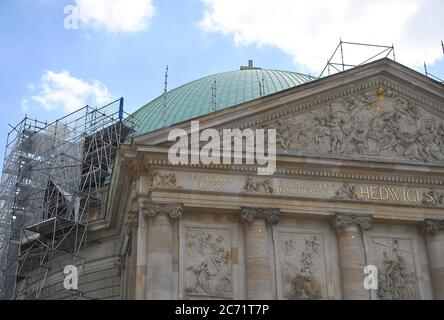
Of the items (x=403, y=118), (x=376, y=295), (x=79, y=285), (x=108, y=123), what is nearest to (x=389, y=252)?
(x=376, y=295)

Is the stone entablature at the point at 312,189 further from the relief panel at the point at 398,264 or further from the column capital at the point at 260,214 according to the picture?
the relief panel at the point at 398,264

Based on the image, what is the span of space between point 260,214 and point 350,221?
3.25m

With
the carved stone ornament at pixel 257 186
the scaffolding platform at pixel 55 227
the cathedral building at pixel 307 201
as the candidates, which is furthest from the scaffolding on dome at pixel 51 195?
the carved stone ornament at pixel 257 186

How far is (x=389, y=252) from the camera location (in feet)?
82.1

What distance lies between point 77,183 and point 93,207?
4.44 feet

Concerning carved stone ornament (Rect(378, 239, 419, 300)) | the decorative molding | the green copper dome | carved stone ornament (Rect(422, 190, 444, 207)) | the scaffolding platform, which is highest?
the green copper dome

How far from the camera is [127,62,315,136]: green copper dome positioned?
34.6 metres

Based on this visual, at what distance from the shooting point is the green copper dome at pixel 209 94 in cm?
3459

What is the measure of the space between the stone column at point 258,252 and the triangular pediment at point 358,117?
2604 millimetres

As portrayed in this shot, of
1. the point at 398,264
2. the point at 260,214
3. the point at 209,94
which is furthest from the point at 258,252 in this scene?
the point at 209,94

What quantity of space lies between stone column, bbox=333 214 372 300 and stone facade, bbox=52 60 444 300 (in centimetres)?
4

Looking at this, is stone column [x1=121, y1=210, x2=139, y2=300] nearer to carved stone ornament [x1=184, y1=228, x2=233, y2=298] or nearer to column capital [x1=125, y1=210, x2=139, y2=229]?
column capital [x1=125, y1=210, x2=139, y2=229]

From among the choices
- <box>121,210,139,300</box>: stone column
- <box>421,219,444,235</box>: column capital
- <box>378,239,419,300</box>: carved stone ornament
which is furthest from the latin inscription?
<box>121,210,139,300</box>: stone column
